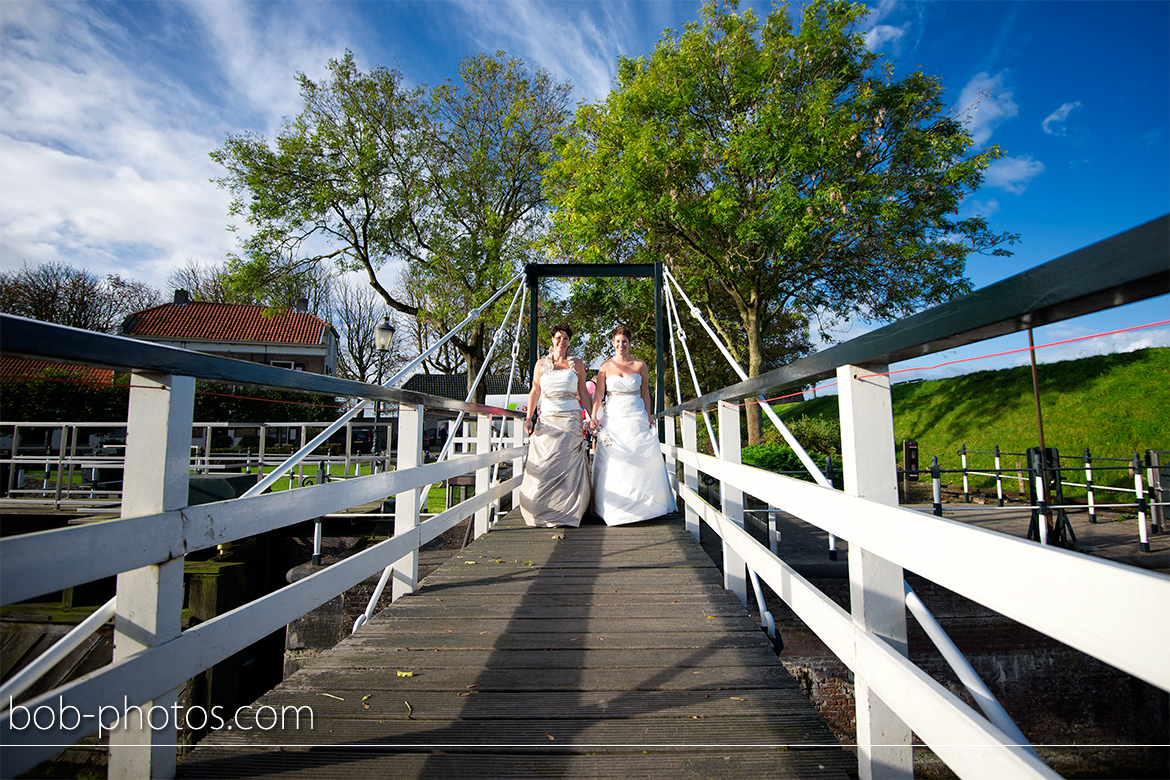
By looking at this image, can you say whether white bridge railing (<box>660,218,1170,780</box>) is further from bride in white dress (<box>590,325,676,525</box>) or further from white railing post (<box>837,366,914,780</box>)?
bride in white dress (<box>590,325,676,525</box>)

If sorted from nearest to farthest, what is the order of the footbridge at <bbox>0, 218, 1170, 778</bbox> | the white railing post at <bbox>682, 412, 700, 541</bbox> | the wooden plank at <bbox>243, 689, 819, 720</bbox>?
the footbridge at <bbox>0, 218, 1170, 778</bbox>, the wooden plank at <bbox>243, 689, 819, 720</bbox>, the white railing post at <bbox>682, 412, 700, 541</bbox>

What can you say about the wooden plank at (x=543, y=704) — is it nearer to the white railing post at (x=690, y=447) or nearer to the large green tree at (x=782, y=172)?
the white railing post at (x=690, y=447)

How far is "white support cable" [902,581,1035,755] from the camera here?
1069 millimetres

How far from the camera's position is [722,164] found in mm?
12594

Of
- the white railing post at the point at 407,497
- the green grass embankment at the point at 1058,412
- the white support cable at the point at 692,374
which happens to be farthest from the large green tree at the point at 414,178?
the white railing post at the point at 407,497

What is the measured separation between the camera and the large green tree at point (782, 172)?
37.0 ft

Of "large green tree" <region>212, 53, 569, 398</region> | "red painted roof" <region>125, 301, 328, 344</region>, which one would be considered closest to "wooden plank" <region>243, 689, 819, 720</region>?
"large green tree" <region>212, 53, 569, 398</region>

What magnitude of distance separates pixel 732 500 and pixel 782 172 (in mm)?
10772

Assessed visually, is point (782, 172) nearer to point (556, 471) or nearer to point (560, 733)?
point (556, 471)

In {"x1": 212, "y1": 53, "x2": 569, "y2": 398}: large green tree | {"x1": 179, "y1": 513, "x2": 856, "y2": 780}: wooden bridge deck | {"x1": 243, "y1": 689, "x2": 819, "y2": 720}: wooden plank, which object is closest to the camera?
{"x1": 179, "y1": 513, "x2": 856, "y2": 780}: wooden bridge deck

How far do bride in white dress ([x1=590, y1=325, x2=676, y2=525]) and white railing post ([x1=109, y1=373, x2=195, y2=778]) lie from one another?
4.11 meters

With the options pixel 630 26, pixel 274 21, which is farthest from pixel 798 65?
pixel 274 21

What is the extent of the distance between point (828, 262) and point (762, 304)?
6.01 ft

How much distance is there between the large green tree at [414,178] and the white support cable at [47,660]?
1522 cm
